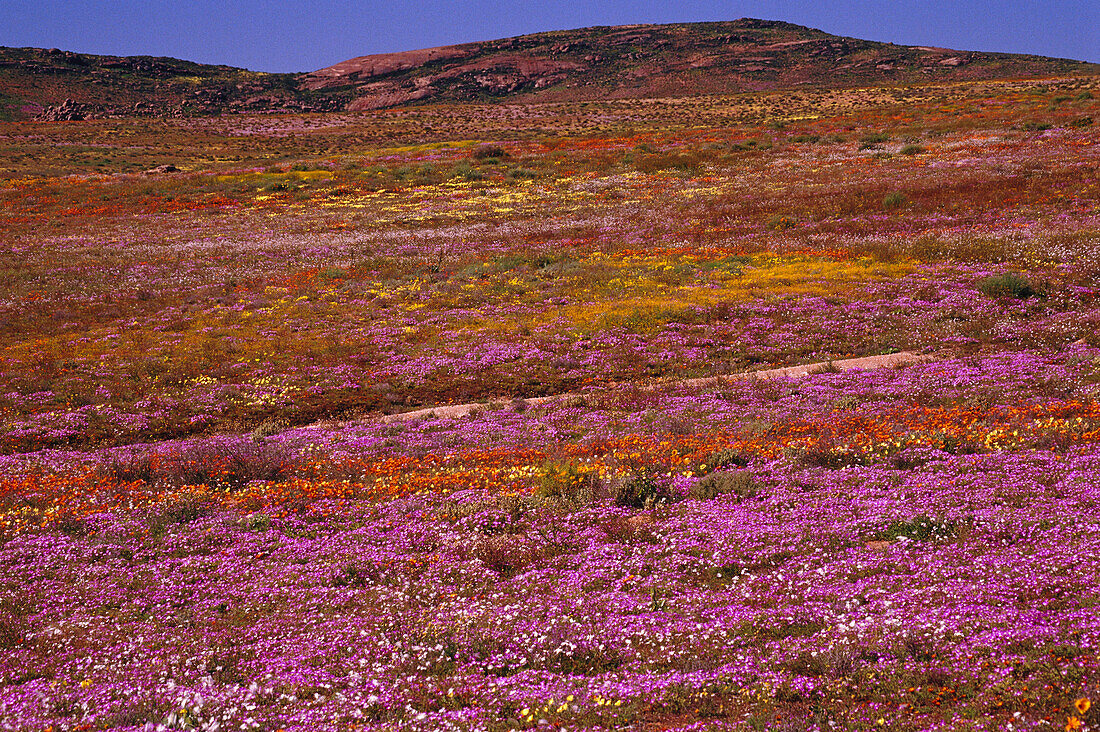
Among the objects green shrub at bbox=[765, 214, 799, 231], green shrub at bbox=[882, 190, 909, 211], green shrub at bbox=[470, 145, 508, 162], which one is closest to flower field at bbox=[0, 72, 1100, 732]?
green shrub at bbox=[765, 214, 799, 231]

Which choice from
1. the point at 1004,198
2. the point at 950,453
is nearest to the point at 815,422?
the point at 950,453

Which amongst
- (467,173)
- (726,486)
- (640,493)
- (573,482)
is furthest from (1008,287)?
(467,173)

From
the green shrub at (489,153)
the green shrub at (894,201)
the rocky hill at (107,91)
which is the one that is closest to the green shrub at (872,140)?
the green shrub at (894,201)

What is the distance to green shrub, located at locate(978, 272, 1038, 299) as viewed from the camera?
21.3 meters

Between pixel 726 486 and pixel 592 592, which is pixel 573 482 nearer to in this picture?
pixel 726 486

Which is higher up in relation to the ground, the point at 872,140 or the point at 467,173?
the point at 872,140

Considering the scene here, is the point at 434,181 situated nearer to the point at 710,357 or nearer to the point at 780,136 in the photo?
the point at 780,136

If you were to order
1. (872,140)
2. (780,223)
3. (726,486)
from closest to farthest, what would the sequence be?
1. (726,486)
2. (780,223)
3. (872,140)

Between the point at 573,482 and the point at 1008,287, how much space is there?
19.9m

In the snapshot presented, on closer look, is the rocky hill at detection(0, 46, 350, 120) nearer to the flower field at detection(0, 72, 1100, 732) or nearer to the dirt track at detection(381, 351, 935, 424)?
the flower field at detection(0, 72, 1100, 732)

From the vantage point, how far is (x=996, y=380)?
14.2 meters

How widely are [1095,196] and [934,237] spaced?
454 inches

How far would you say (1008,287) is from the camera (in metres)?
21.6

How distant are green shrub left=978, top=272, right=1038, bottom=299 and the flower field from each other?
12 centimetres
